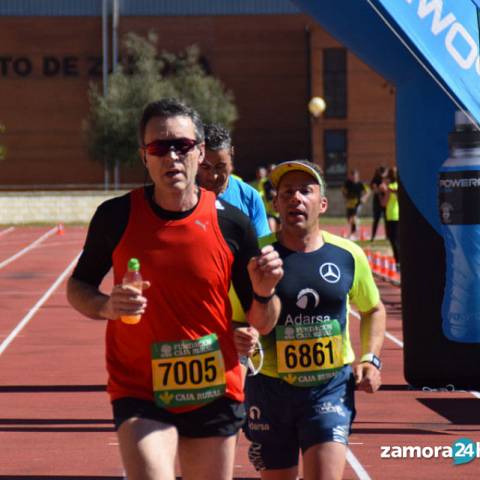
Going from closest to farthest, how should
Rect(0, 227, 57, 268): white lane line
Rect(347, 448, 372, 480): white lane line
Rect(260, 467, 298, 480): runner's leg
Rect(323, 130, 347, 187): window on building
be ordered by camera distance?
Rect(260, 467, 298, 480): runner's leg → Rect(347, 448, 372, 480): white lane line → Rect(0, 227, 57, 268): white lane line → Rect(323, 130, 347, 187): window on building

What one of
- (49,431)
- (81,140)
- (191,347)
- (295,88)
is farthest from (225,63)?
(191,347)

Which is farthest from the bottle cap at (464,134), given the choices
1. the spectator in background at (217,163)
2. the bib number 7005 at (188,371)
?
the bib number 7005 at (188,371)

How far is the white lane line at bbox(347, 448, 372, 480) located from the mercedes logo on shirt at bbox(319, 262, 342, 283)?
2.78 meters

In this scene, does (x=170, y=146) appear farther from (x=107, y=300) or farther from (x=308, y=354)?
(x=308, y=354)

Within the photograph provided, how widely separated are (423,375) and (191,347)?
461 centimetres

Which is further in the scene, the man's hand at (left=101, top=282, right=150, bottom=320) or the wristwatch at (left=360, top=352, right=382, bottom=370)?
the wristwatch at (left=360, top=352, right=382, bottom=370)

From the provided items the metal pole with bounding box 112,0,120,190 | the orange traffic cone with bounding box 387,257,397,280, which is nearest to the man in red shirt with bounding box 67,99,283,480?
the orange traffic cone with bounding box 387,257,397,280

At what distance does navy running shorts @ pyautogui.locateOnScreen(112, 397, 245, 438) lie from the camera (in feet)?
16.5

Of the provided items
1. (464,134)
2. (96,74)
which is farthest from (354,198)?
(96,74)

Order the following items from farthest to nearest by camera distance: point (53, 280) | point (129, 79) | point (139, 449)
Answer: point (129, 79) → point (53, 280) → point (139, 449)

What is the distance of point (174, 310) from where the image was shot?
503 cm

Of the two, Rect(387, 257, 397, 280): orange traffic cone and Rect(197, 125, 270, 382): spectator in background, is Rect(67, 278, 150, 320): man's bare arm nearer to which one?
Rect(197, 125, 270, 382): spectator in background

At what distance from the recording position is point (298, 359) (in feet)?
19.6

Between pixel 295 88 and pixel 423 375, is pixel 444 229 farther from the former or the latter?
pixel 295 88
